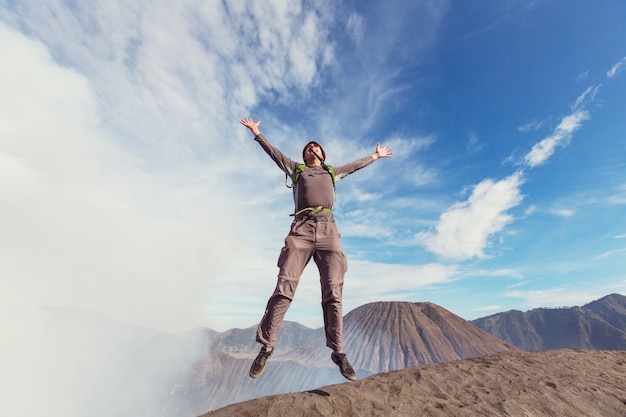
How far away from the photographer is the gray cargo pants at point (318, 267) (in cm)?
398

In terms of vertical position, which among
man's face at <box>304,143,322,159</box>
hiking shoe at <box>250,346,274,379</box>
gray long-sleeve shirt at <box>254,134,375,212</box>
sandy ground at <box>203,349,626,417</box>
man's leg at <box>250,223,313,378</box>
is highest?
man's face at <box>304,143,322,159</box>

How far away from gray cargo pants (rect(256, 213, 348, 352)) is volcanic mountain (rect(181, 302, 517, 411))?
86253 mm

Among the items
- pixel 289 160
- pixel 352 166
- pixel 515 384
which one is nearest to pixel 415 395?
pixel 515 384

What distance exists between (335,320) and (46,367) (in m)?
256

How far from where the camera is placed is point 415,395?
6156 millimetres

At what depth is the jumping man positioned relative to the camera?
3982 mm

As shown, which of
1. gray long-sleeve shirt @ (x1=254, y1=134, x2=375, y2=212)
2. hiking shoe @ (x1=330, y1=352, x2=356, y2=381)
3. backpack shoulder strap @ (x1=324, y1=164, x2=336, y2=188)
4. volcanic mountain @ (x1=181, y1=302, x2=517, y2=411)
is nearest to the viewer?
hiking shoe @ (x1=330, y1=352, x2=356, y2=381)

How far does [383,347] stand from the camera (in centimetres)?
9162

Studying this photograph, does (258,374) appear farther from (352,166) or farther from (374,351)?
(374,351)

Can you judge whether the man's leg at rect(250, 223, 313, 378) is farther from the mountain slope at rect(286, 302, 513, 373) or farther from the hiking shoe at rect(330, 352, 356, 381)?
the mountain slope at rect(286, 302, 513, 373)

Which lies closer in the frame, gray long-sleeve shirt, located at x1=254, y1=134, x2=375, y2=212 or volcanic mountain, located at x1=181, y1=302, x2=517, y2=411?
gray long-sleeve shirt, located at x1=254, y1=134, x2=375, y2=212

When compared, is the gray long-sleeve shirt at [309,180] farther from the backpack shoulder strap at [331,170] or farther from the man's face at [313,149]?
the man's face at [313,149]

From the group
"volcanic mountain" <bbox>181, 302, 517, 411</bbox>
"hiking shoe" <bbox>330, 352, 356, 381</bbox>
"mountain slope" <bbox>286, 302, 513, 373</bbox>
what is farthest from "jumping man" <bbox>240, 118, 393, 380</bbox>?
"mountain slope" <bbox>286, 302, 513, 373</bbox>

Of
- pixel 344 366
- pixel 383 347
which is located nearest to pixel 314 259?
pixel 344 366
